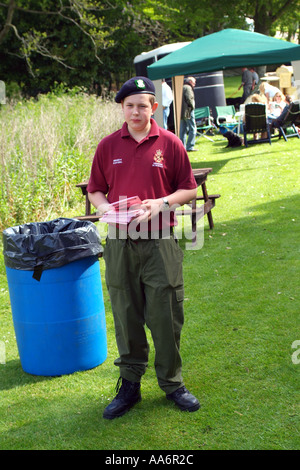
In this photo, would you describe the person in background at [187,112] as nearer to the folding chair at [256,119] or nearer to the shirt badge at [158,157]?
the folding chair at [256,119]

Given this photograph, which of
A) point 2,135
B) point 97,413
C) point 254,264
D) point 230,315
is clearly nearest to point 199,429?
point 97,413

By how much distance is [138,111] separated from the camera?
345cm

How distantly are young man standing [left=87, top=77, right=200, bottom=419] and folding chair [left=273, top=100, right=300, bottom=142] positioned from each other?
13194 mm

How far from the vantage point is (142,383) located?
4227 mm

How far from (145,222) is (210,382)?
136 centimetres

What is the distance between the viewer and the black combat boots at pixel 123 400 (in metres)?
3.78

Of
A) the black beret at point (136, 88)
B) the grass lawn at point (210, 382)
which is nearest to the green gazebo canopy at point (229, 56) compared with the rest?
the grass lawn at point (210, 382)

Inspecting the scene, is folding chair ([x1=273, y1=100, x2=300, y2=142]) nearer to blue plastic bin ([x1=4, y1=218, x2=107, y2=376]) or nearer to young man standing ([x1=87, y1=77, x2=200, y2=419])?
blue plastic bin ([x1=4, y1=218, x2=107, y2=376])

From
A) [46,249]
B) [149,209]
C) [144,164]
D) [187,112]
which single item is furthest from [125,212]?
[187,112]

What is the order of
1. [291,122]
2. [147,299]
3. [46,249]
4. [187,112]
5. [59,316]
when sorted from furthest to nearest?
[291,122] < [187,112] < [59,316] < [46,249] < [147,299]

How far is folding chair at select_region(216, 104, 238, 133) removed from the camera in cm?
1984

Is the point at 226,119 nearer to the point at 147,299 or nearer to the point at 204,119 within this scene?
the point at 204,119
